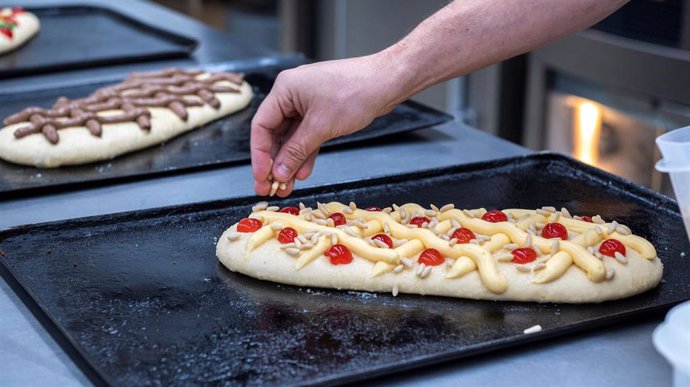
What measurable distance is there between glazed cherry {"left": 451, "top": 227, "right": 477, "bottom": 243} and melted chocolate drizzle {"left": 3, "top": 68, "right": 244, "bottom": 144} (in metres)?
0.97

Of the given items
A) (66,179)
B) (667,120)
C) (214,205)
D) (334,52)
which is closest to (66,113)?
(66,179)

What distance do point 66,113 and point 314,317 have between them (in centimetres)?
118

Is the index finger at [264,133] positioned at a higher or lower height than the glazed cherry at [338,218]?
higher

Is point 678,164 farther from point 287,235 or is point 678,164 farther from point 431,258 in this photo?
point 287,235

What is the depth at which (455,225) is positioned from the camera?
63.5 inches

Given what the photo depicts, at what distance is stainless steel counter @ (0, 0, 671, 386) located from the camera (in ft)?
4.12

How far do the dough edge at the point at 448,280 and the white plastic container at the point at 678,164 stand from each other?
0.82ft

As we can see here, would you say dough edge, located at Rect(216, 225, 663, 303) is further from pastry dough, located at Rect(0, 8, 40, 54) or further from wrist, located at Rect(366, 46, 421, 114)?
pastry dough, located at Rect(0, 8, 40, 54)

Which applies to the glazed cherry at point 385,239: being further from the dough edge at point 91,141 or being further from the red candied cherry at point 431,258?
the dough edge at point 91,141

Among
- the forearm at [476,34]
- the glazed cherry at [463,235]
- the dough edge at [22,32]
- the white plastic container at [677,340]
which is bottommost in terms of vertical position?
the dough edge at [22,32]

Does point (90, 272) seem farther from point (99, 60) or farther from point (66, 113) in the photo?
point (99, 60)

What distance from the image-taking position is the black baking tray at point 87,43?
9.71 ft

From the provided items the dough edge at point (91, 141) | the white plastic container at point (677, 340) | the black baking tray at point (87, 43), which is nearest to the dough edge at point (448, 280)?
the white plastic container at point (677, 340)

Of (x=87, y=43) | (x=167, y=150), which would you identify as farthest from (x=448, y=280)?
(x=87, y=43)
